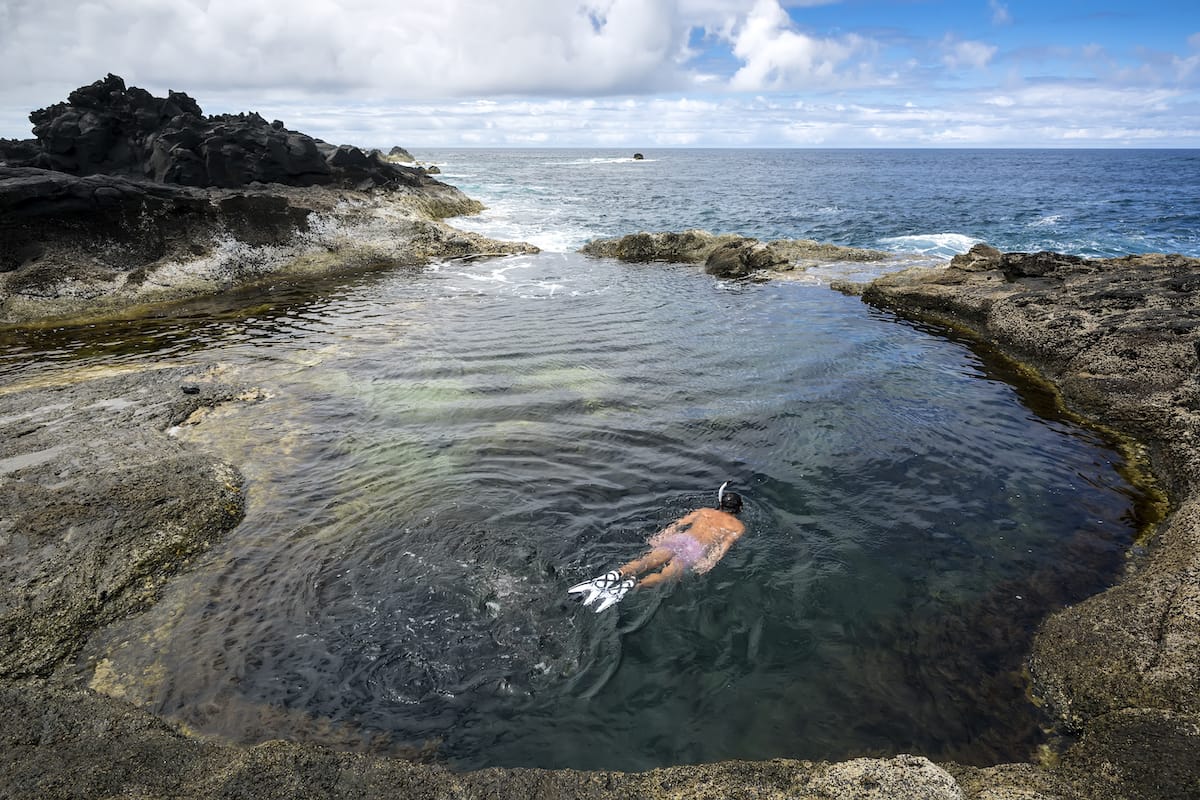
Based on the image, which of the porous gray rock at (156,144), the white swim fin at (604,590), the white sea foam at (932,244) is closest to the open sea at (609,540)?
the white swim fin at (604,590)

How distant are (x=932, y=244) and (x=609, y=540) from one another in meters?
34.3

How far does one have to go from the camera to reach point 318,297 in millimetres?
21703

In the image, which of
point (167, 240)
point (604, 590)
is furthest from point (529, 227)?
point (604, 590)

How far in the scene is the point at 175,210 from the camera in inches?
917

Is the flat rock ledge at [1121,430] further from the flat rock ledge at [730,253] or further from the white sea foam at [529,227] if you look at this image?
the white sea foam at [529,227]

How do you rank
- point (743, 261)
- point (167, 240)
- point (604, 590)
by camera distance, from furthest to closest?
point (743, 261) < point (167, 240) < point (604, 590)

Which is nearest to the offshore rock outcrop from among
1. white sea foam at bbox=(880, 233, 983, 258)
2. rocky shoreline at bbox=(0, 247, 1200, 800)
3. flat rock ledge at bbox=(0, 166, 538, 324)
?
flat rock ledge at bbox=(0, 166, 538, 324)

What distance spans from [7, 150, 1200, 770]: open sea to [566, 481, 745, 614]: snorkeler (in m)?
0.23

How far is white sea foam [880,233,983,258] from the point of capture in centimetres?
3192

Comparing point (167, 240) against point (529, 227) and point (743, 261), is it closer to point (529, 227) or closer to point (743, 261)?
point (529, 227)

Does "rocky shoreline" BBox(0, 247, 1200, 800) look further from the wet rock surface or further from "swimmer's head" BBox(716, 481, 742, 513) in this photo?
"swimmer's head" BBox(716, 481, 742, 513)

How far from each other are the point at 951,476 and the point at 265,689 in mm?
10178

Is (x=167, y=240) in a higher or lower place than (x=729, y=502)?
higher

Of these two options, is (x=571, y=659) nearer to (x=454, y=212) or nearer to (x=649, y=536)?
(x=649, y=536)
